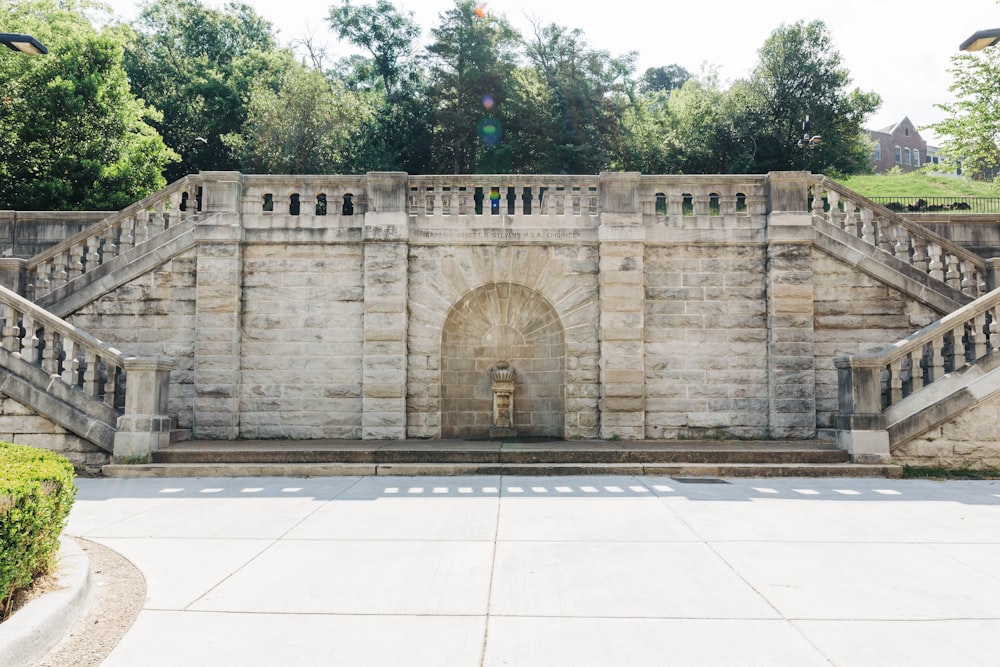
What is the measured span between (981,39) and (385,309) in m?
10.9

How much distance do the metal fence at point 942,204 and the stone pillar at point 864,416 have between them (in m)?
26.6

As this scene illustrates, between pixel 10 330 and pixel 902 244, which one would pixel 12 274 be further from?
pixel 902 244

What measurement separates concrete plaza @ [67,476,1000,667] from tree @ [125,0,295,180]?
34.6 meters

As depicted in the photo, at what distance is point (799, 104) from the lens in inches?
1679

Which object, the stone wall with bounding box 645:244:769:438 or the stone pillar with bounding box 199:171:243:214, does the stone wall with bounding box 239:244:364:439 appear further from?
the stone wall with bounding box 645:244:769:438

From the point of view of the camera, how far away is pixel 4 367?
9969mm

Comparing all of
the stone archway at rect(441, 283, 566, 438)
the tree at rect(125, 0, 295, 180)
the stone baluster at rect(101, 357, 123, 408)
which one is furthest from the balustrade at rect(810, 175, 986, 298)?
the tree at rect(125, 0, 295, 180)

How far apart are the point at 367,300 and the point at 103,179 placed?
48.4 ft

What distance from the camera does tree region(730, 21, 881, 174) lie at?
4209cm

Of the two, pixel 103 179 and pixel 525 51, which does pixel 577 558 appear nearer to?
pixel 103 179

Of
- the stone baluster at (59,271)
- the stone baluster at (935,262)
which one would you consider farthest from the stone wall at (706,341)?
the stone baluster at (59,271)

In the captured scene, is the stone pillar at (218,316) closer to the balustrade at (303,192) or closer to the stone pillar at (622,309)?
the balustrade at (303,192)

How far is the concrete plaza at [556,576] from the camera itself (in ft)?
12.3

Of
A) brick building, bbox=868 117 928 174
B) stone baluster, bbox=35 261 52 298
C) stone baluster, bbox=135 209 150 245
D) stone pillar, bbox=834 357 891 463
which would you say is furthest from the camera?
brick building, bbox=868 117 928 174
